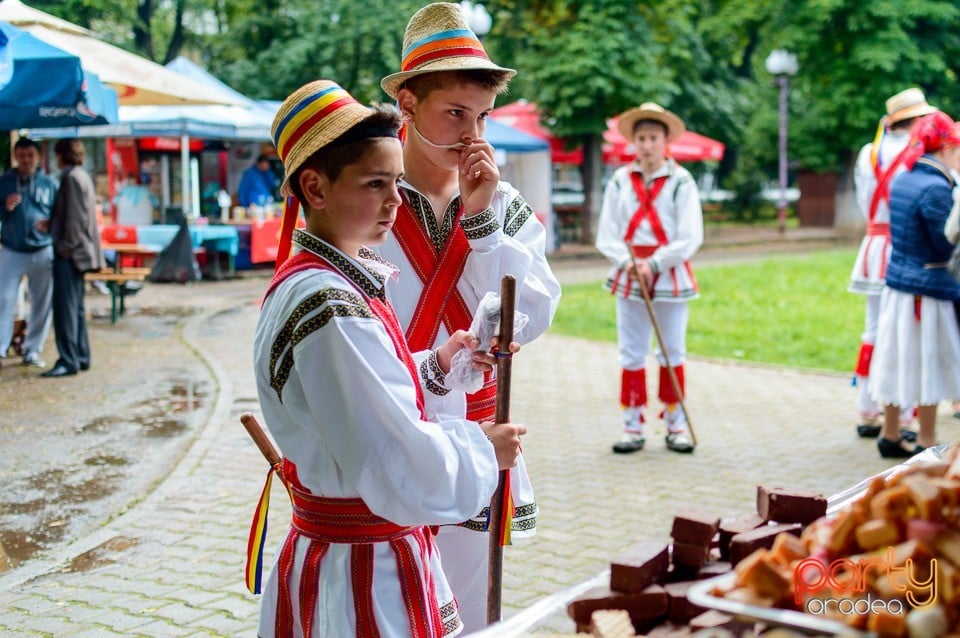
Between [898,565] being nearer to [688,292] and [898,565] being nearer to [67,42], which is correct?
[688,292]

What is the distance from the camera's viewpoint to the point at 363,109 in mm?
2307

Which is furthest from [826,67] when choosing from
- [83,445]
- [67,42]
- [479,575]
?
[479,575]

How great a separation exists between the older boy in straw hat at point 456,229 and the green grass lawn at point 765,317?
26.8 ft

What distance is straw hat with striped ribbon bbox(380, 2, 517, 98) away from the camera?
2.92 meters

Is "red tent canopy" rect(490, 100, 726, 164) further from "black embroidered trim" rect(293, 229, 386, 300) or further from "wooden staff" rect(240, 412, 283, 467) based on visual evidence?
"black embroidered trim" rect(293, 229, 386, 300)

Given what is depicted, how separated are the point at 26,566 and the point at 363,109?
3.77 m

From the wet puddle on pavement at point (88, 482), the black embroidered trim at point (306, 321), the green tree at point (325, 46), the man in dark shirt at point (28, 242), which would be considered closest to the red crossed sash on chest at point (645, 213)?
the wet puddle on pavement at point (88, 482)

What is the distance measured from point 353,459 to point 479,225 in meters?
0.95

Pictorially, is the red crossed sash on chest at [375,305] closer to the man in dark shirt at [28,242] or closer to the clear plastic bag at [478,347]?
the clear plastic bag at [478,347]

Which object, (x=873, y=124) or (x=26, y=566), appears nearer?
(x=26, y=566)

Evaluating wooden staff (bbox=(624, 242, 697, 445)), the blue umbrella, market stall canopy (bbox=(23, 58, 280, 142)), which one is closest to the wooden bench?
market stall canopy (bbox=(23, 58, 280, 142))

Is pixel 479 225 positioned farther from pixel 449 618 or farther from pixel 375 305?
pixel 449 618

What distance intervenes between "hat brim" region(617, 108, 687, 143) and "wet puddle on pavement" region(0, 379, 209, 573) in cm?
392

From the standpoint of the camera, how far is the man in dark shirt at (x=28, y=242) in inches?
390
